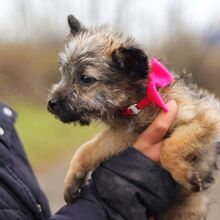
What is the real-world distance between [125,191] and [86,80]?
0.68 m

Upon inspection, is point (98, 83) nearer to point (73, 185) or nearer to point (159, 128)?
point (159, 128)

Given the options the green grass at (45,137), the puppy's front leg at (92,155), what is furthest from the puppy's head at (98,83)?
the green grass at (45,137)

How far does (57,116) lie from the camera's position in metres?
3.50

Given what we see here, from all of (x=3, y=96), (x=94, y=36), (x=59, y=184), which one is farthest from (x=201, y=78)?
(x=94, y=36)

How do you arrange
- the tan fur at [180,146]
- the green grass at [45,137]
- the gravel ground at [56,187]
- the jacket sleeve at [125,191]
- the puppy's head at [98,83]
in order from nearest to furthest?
the jacket sleeve at [125,191] → the tan fur at [180,146] → the puppy's head at [98,83] → the gravel ground at [56,187] → the green grass at [45,137]

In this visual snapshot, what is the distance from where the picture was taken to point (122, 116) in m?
3.62

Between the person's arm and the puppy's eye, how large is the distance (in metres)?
0.42

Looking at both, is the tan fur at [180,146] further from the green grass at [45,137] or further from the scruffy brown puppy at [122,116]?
the green grass at [45,137]

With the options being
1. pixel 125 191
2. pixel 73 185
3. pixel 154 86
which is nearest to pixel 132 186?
pixel 125 191

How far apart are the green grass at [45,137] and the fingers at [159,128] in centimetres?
958

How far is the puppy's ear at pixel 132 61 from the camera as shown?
3.44 meters

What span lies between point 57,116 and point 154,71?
601mm

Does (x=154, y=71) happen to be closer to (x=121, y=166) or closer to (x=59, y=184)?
(x=121, y=166)

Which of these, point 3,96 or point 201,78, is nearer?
point 3,96
